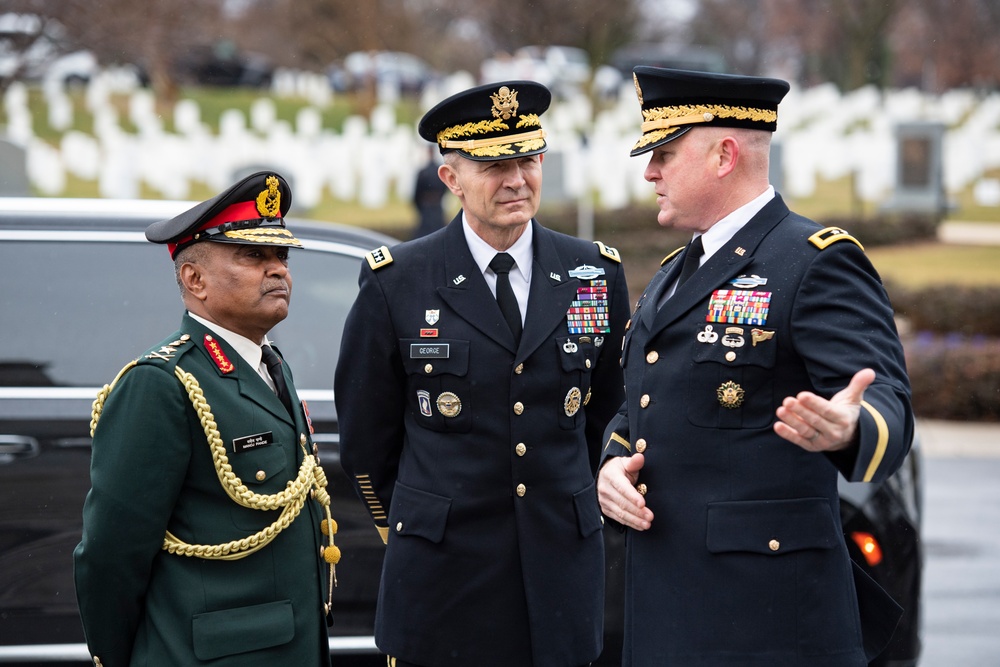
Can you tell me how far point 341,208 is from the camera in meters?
23.1

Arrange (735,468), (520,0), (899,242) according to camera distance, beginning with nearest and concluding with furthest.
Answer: (735,468) → (899,242) → (520,0)

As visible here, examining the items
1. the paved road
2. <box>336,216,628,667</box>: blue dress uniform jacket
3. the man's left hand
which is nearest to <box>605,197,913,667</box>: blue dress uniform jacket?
the man's left hand

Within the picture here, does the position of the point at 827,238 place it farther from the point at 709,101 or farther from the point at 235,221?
the point at 235,221

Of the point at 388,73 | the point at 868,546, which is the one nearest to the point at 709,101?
the point at 868,546

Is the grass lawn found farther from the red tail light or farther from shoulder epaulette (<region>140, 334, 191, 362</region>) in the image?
shoulder epaulette (<region>140, 334, 191, 362</region>)

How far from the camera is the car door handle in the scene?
4168 mm

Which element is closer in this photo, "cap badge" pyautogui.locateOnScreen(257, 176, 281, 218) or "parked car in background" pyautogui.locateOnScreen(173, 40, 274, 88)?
"cap badge" pyautogui.locateOnScreen(257, 176, 281, 218)

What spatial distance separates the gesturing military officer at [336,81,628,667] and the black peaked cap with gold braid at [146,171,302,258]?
65cm

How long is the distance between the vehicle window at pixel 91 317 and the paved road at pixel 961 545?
324 cm

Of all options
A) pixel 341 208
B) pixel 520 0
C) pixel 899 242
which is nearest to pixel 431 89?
pixel 520 0

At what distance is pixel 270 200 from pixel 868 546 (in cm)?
257

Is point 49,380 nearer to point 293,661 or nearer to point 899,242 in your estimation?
A: point 293,661

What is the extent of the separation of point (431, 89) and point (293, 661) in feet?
104

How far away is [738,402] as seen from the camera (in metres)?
2.82
